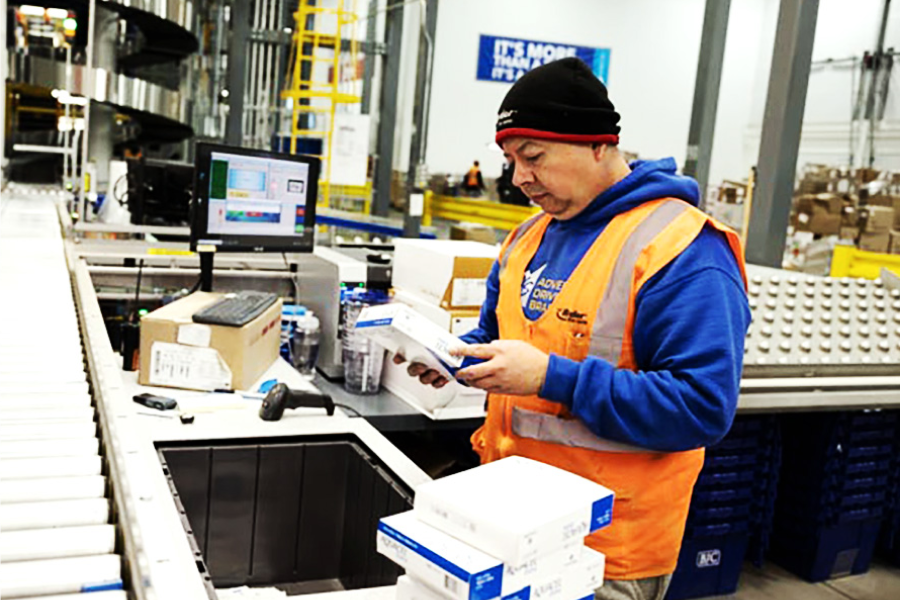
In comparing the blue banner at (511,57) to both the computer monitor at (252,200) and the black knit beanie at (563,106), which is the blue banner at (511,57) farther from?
the black knit beanie at (563,106)

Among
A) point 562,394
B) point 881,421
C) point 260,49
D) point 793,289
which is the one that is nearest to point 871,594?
point 881,421

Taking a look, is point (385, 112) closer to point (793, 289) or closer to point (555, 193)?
A: point (793, 289)

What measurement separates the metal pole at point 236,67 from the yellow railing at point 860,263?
5.87m

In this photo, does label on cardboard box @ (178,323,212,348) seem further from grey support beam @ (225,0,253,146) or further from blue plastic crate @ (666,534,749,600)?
grey support beam @ (225,0,253,146)

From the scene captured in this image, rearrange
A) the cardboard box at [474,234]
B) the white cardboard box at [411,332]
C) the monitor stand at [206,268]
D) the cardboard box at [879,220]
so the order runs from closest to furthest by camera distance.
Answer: the white cardboard box at [411,332] → the monitor stand at [206,268] → the cardboard box at [879,220] → the cardboard box at [474,234]

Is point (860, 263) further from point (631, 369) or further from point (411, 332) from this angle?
point (411, 332)

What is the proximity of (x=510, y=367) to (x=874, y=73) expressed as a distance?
11.2 metres

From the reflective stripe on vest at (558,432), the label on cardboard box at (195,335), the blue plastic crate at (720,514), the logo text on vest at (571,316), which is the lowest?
the blue plastic crate at (720,514)

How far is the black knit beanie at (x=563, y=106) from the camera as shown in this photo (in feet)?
5.06

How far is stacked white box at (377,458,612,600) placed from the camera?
89 cm

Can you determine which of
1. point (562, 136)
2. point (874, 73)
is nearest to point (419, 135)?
point (562, 136)

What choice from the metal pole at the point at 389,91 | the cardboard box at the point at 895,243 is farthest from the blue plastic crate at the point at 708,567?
the metal pole at the point at 389,91

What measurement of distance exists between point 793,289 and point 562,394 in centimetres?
218

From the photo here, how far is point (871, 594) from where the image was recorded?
3.76m
